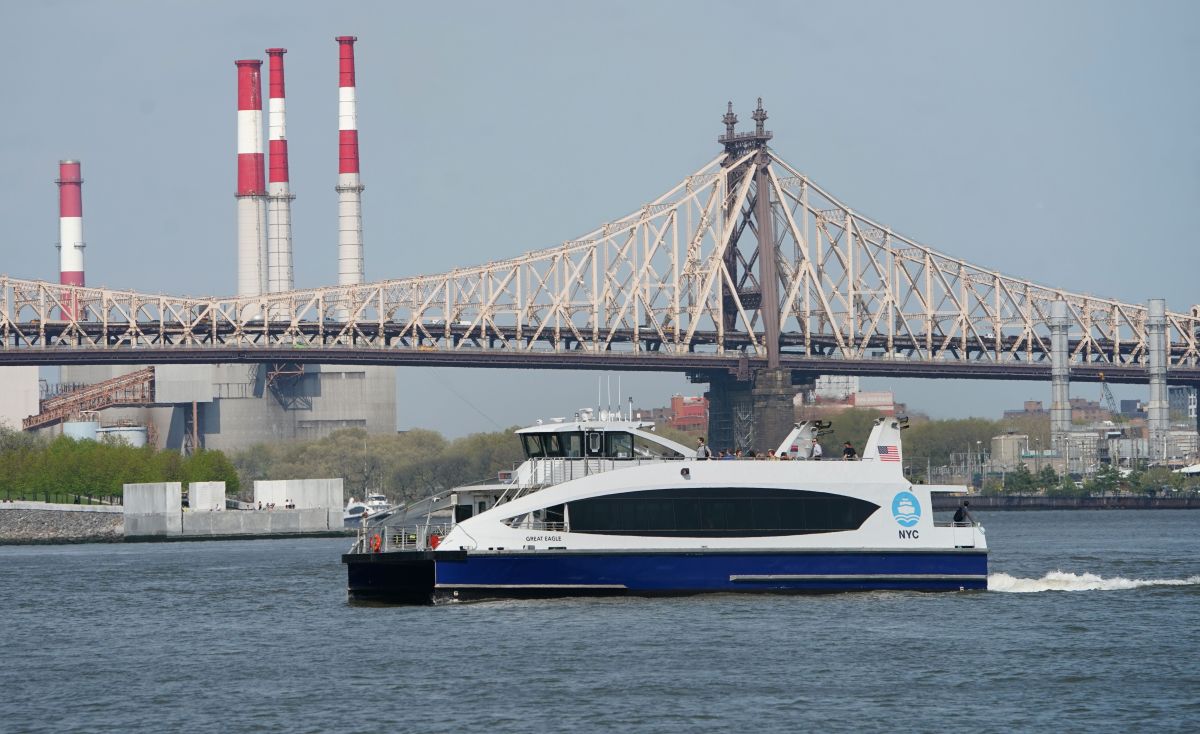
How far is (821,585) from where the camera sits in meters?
40.1

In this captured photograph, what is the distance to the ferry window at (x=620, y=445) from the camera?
41031 millimetres

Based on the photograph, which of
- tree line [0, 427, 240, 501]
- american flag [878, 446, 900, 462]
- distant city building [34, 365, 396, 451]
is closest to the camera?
american flag [878, 446, 900, 462]

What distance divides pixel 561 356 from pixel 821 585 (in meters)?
68.0

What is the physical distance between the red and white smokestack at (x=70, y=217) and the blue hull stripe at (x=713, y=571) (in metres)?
97.9

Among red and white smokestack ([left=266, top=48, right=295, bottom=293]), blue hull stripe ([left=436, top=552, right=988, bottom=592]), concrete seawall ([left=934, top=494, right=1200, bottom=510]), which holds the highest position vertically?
red and white smokestack ([left=266, top=48, right=295, bottom=293])

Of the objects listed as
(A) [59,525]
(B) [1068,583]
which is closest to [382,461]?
(A) [59,525]

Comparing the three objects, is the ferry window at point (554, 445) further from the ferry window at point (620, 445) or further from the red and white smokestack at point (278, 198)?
the red and white smokestack at point (278, 198)

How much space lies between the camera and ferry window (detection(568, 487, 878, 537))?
130ft

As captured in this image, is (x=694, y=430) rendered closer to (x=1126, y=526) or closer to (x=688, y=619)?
(x=1126, y=526)

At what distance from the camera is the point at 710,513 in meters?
39.8

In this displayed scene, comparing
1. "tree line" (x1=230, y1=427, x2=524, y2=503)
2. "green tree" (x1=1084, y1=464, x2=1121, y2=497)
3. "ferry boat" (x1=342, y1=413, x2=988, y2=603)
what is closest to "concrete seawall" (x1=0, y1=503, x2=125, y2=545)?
"tree line" (x1=230, y1=427, x2=524, y2=503)

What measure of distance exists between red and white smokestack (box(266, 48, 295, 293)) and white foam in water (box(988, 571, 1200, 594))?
3354 inches

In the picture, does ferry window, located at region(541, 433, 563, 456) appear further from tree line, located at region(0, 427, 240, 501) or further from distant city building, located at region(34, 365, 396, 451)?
distant city building, located at region(34, 365, 396, 451)

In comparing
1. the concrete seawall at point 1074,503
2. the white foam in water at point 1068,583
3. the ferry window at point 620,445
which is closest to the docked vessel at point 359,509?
the concrete seawall at point 1074,503
